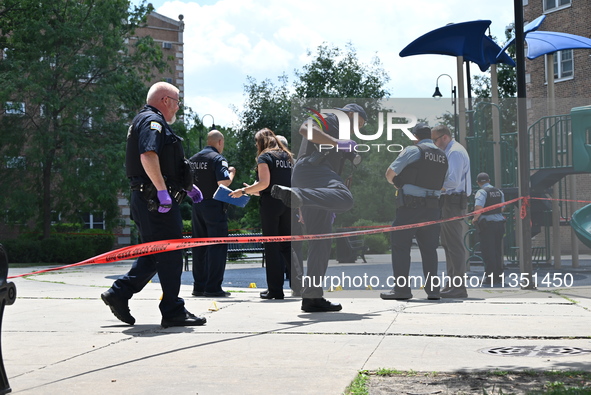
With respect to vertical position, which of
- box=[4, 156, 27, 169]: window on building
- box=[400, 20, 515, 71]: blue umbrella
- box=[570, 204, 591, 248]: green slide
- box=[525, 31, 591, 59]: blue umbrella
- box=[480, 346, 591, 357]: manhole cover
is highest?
box=[525, 31, 591, 59]: blue umbrella

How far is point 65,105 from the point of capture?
2734 cm

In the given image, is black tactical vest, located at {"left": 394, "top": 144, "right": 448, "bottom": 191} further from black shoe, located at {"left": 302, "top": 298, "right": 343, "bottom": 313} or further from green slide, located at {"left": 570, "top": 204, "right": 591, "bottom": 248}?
green slide, located at {"left": 570, "top": 204, "right": 591, "bottom": 248}

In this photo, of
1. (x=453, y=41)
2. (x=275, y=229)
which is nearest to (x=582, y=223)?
(x=453, y=41)

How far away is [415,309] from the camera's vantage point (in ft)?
26.6

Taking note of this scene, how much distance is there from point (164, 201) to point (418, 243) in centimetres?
372

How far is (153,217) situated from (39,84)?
72.6 ft

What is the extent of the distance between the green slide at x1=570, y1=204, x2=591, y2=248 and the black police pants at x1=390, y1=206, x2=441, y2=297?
5.89 m

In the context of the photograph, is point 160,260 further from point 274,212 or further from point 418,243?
point 418,243

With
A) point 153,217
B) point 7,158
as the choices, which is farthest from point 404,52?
point 7,158

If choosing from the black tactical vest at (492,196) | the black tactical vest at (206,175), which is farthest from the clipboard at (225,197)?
the black tactical vest at (492,196)

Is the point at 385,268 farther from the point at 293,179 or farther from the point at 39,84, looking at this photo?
the point at 39,84

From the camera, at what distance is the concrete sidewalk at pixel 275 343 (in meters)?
4.49

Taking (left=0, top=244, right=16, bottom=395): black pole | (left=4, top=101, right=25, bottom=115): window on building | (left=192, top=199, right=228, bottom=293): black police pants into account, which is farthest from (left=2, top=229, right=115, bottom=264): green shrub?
(left=0, top=244, right=16, bottom=395): black pole

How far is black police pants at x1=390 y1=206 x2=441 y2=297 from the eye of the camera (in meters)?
9.17
